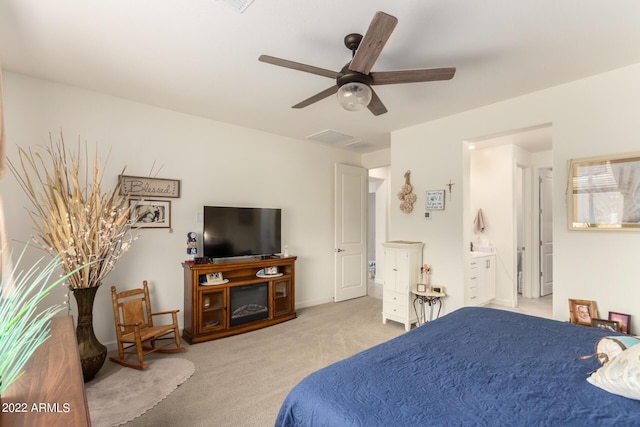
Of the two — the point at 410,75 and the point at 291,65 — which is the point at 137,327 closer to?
the point at 291,65

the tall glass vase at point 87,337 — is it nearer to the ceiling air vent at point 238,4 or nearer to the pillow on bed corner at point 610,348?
the ceiling air vent at point 238,4

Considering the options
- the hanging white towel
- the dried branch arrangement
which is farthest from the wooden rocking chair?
the hanging white towel

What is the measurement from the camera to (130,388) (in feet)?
7.87

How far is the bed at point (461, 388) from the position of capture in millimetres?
1068

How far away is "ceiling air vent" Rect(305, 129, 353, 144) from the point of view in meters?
4.36

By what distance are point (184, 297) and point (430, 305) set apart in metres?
3.02

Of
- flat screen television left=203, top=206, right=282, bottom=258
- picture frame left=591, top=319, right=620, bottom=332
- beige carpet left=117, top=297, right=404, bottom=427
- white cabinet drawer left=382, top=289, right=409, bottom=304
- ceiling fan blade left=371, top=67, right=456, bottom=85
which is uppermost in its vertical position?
ceiling fan blade left=371, top=67, right=456, bottom=85

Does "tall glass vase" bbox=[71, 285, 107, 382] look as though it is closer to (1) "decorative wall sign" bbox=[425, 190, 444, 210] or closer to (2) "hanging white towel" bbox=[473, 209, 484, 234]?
(1) "decorative wall sign" bbox=[425, 190, 444, 210]

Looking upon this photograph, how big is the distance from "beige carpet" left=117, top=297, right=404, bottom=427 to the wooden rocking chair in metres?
0.21

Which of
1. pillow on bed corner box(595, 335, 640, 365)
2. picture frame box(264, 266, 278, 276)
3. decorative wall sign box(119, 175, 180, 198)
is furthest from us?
picture frame box(264, 266, 278, 276)

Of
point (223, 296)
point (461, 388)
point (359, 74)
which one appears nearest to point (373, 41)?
point (359, 74)

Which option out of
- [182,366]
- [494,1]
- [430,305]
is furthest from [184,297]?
[494,1]

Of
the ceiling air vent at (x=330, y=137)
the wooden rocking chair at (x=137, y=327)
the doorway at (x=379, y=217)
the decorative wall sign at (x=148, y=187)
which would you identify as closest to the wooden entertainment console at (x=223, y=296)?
the wooden rocking chair at (x=137, y=327)

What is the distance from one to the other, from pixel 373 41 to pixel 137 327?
3007mm
